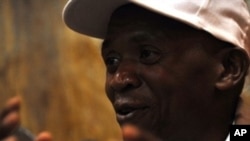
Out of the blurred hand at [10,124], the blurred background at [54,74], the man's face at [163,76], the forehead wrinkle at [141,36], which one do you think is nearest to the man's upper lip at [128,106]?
the man's face at [163,76]

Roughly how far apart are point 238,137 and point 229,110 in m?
0.07

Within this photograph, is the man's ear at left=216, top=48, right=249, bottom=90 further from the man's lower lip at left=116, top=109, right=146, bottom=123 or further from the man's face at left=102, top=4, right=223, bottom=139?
the man's lower lip at left=116, top=109, right=146, bottom=123

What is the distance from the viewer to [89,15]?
134 centimetres

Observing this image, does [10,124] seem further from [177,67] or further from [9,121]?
[177,67]

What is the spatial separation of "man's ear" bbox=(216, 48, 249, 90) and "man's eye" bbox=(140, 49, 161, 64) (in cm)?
12

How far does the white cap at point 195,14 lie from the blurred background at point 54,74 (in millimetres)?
849

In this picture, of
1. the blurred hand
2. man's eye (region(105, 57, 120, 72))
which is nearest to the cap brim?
man's eye (region(105, 57, 120, 72))

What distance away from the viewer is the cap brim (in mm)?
1299

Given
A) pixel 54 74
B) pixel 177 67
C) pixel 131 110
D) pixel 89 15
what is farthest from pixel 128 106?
pixel 54 74

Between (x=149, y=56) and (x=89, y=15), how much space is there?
0.20 m

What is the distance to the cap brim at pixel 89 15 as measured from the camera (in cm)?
130

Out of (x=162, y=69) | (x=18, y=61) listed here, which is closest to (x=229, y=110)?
(x=162, y=69)

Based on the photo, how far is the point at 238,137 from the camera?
46.6 inches

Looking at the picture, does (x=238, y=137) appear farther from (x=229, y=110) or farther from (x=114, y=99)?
(x=114, y=99)
